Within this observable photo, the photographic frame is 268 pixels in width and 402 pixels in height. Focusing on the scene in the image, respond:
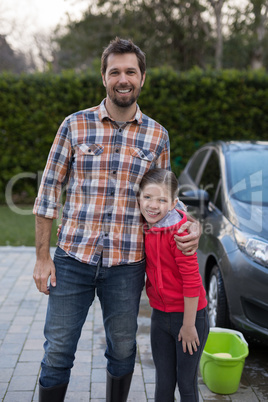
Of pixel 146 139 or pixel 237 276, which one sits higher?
pixel 146 139

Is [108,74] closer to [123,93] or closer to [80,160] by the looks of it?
[123,93]

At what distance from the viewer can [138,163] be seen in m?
2.19

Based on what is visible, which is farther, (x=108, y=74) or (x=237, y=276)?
(x=237, y=276)

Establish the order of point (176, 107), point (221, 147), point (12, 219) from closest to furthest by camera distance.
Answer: point (221, 147)
point (12, 219)
point (176, 107)

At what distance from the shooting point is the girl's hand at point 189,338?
204 cm

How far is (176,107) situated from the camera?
10.1 m

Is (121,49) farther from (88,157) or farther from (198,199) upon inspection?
(198,199)

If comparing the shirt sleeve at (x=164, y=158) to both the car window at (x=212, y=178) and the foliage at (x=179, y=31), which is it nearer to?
the car window at (x=212, y=178)

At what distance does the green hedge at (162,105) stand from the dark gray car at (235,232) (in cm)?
533

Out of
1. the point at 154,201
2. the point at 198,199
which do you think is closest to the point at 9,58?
the point at 198,199

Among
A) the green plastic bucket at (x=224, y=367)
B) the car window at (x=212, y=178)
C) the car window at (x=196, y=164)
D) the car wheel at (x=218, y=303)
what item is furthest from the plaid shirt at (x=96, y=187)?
the car window at (x=196, y=164)

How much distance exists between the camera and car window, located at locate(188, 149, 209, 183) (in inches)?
208

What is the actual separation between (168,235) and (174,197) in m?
0.20

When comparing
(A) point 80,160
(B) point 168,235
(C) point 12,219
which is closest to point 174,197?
(B) point 168,235
